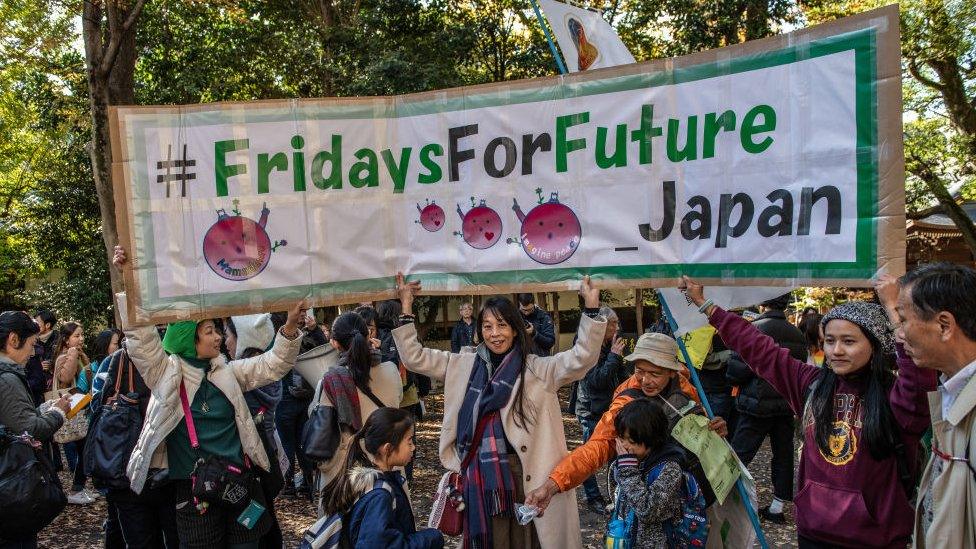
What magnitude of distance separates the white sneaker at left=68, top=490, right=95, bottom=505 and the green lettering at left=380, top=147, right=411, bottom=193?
600cm

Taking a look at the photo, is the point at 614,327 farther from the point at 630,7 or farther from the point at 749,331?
the point at 630,7

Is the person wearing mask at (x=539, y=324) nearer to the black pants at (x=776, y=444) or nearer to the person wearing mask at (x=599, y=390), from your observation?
the person wearing mask at (x=599, y=390)

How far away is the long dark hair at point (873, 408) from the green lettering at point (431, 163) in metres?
2.15

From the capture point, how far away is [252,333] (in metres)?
6.86

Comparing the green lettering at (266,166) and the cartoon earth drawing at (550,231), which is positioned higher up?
the green lettering at (266,166)

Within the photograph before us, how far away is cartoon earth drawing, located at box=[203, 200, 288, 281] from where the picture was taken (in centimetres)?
393

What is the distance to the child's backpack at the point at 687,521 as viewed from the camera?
3.63 metres

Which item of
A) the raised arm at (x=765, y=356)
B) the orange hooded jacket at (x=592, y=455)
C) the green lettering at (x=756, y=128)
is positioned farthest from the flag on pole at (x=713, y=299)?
the green lettering at (x=756, y=128)

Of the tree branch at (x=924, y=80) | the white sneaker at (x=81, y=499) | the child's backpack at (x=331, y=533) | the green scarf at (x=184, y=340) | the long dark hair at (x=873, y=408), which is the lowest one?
the white sneaker at (x=81, y=499)

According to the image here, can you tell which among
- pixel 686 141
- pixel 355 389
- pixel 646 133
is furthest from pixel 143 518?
pixel 686 141

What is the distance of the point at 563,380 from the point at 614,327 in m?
2.68

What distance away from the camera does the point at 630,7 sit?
15.0 meters

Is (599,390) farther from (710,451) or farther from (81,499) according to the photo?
(81,499)

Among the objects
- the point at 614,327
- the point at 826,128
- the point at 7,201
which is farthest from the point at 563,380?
the point at 7,201
